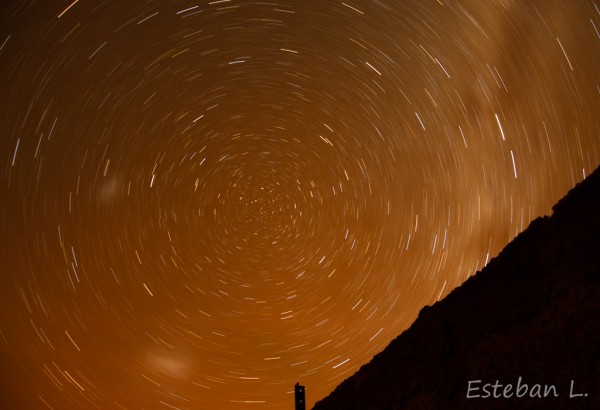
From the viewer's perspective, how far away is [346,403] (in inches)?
189

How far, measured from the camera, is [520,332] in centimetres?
357

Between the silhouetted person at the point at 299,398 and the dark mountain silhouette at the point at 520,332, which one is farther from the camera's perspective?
the silhouetted person at the point at 299,398

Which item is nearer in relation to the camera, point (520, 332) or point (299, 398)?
point (520, 332)

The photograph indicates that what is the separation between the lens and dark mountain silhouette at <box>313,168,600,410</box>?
3.21 metres

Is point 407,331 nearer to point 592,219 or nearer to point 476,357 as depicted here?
point 476,357

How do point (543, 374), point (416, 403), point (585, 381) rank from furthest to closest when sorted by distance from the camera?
point (416, 403) < point (543, 374) < point (585, 381)

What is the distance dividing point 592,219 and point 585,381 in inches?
38.3

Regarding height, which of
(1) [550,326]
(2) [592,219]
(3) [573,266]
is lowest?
(1) [550,326]

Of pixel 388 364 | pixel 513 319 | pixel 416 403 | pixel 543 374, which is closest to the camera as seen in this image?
pixel 543 374

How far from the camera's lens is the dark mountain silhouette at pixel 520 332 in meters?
3.21

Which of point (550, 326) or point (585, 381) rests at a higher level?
point (550, 326)

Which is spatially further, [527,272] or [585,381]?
[527,272]

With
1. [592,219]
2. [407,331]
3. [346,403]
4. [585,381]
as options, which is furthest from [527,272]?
[346,403]

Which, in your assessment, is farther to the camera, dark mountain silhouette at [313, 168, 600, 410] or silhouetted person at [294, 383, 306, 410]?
silhouetted person at [294, 383, 306, 410]
